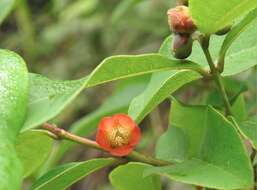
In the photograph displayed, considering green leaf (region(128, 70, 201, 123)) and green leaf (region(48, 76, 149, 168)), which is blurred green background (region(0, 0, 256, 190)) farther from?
green leaf (region(128, 70, 201, 123))

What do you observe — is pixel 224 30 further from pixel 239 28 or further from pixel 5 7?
pixel 5 7

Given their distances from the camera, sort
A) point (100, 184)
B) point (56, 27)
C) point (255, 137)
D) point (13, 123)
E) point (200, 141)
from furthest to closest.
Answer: point (56, 27)
point (100, 184)
point (200, 141)
point (255, 137)
point (13, 123)

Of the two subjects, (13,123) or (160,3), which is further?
(160,3)

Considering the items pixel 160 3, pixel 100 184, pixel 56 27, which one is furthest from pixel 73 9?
pixel 100 184

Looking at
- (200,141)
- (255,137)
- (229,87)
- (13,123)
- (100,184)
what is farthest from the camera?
(100,184)

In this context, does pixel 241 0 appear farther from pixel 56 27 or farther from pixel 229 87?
pixel 56 27

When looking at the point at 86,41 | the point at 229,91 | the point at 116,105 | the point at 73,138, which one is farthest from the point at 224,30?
the point at 86,41

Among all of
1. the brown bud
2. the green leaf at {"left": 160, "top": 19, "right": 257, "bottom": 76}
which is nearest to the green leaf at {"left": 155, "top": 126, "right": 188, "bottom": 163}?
the green leaf at {"left": 160, "top": 19, "right": 257, "bottom": 76}
